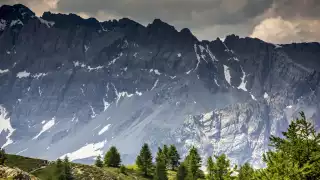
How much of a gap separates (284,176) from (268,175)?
2.36 meters

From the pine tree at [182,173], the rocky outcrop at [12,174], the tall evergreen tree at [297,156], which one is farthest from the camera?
the pine tree at [182,173]

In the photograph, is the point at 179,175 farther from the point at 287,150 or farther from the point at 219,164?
the point at 287,150

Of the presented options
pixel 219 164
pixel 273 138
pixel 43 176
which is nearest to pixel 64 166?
pixel 43 176

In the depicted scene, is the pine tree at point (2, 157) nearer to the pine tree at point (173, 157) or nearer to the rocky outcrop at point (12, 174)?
the rocky outcrop at point (12, 174)

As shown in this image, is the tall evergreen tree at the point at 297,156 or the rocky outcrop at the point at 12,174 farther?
the tall evergreen tree at the point at 297,156

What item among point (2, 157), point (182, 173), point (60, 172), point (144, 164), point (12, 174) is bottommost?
point (12, 174)

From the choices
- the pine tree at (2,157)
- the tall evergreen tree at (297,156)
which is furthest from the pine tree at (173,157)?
the tall evergreen tree at (297,156)

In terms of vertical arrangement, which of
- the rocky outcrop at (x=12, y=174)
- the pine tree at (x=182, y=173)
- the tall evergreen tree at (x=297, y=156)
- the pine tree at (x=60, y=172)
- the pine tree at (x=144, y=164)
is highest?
the pine tree at (x=144, y=164)

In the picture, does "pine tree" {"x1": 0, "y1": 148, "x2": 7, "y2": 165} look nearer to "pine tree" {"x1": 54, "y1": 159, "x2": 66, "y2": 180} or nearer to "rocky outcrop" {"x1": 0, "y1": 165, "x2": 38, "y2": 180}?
"rocky outcrop" {"x1": 0, "y1": 165, "x2": 38, "y2": 180}

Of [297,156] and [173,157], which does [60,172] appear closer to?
[297,156]

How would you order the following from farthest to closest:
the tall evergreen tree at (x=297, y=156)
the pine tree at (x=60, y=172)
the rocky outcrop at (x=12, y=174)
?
the pine tree at (x=60, y=172) → the tall evergreen tree at (x=297, y=156) → the rocky outcrop at (x=12, y=174)

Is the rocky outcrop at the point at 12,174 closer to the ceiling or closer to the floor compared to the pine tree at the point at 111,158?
closer to the floor

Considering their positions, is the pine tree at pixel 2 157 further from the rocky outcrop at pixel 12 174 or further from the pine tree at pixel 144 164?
the pine tree at pixel 144 164

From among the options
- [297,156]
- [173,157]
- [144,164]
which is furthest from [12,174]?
[173,157]
